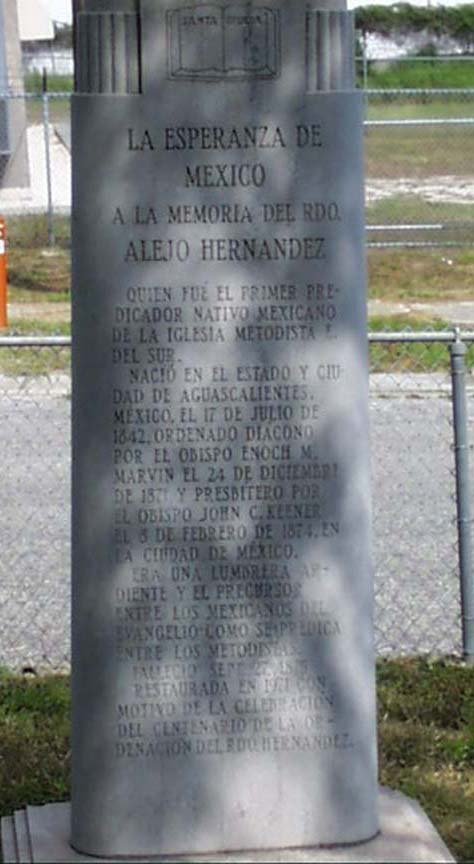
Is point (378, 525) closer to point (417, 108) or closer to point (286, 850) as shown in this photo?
point (286, 850)

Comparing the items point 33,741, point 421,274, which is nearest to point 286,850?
point 33,741

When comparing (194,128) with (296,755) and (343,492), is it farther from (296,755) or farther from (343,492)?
(296,755)

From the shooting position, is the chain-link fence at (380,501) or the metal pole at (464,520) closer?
the metal pole at (464,520)

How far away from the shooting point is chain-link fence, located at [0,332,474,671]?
7.98m

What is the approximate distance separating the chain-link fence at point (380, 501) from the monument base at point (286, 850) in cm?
222

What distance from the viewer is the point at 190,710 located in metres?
4.97

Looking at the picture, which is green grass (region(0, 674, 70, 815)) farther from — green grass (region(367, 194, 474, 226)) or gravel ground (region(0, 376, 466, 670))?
green grass (region(367, 194, 474, 226))

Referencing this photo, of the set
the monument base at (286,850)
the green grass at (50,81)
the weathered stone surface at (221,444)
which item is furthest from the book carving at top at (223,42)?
the green grass at (50,81)

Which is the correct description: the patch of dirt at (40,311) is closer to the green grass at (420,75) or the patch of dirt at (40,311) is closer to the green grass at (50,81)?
the green grass at (50,81)

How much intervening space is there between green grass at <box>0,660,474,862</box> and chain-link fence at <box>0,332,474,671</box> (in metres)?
0.47

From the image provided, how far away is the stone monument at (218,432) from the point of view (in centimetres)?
487

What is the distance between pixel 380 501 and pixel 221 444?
18.0ft

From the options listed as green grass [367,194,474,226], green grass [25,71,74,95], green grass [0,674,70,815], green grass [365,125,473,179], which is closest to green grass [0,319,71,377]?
green grass [0,674,70,815]

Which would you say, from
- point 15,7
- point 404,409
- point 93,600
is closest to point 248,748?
point 93,600
